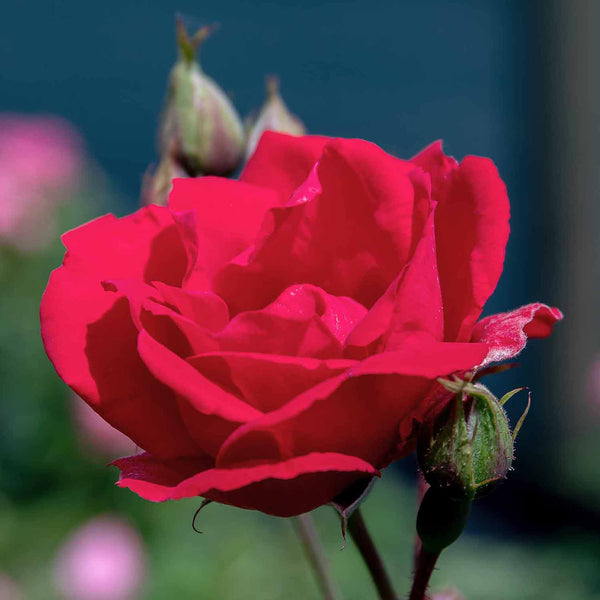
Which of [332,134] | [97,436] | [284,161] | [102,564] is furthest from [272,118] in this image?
[332,134]

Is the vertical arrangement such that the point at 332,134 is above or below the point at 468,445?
below

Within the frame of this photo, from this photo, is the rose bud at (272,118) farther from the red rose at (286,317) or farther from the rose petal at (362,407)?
the rose petal at (362,407)

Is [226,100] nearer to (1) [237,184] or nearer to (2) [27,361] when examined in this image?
(1) [237,184]

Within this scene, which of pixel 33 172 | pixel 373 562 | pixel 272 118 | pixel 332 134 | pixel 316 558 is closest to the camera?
pixel 373 562

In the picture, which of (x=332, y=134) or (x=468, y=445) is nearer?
(x=468, y=445)

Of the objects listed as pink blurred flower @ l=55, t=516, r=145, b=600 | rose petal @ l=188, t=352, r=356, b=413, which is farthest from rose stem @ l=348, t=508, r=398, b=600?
pink blurred flower @ l=55, t=516, r=145, b=600

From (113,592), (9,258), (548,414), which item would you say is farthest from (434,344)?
(548,414)

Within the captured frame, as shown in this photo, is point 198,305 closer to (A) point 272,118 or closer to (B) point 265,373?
(B) point 265,373
